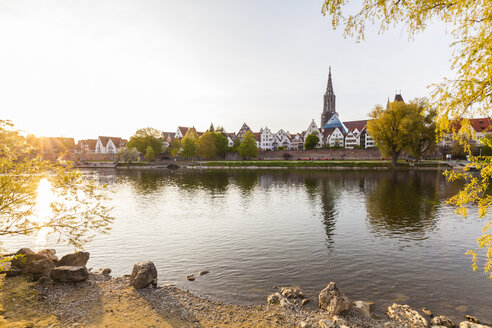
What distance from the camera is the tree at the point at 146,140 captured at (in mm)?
132250

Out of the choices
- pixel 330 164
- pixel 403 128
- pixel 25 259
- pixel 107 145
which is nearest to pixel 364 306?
pixel 25 259

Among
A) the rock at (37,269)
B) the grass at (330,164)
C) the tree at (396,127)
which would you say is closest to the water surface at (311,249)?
the rock at (37,269)

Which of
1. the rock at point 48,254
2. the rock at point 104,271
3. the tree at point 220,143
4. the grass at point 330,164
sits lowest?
the rock at point 104,271

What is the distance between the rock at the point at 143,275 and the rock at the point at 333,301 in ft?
25.4

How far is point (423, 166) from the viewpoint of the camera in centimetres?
8669

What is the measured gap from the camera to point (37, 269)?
43.9 feet

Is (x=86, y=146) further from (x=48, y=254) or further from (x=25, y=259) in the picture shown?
(x=25, y=259)

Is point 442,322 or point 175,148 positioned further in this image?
point 175,148

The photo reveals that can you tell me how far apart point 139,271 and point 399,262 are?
1452 cm

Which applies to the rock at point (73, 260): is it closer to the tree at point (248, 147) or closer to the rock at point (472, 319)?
the rock at point (472, 319)

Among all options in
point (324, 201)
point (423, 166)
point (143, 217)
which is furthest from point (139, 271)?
point (423, 166)

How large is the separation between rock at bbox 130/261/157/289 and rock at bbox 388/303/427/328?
10383 millimetres

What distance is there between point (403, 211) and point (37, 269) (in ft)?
104

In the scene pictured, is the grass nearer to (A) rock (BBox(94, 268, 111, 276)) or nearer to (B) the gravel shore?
(B) the gravel shore
